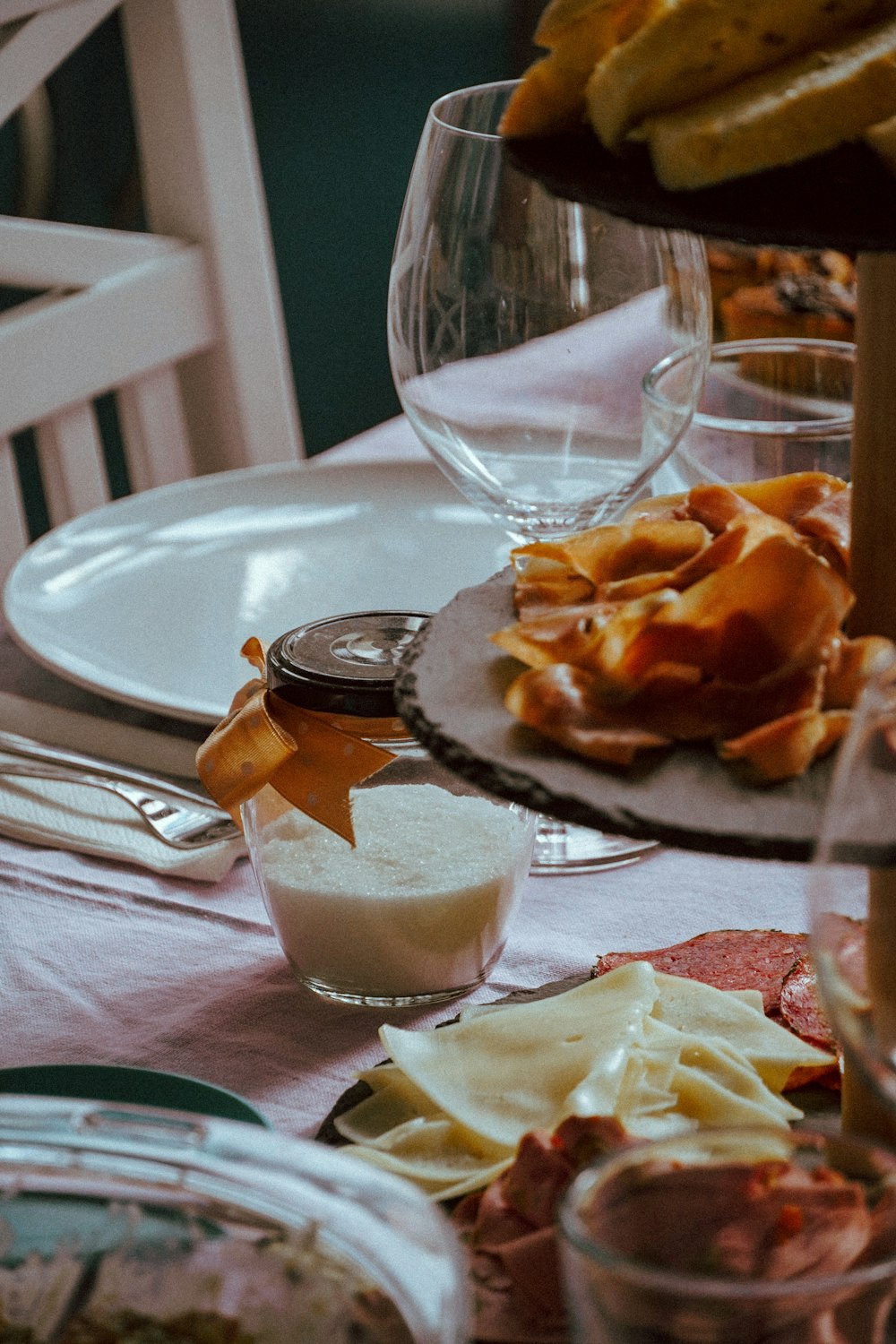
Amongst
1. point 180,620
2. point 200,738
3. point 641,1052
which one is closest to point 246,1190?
point 641,1052

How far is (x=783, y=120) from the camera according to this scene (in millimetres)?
384

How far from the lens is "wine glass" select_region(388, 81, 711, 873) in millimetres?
698

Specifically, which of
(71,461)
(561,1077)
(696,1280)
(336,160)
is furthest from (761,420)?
(336,160)

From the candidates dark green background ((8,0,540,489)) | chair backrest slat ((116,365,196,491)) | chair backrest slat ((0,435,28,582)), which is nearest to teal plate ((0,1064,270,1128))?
chair backrest slat ((0,435,28,582))

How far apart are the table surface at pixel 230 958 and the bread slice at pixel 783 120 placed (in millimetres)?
430

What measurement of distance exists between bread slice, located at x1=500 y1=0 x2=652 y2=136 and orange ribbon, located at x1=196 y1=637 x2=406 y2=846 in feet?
1.04

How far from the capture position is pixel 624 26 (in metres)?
0.44

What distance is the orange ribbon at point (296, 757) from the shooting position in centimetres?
69

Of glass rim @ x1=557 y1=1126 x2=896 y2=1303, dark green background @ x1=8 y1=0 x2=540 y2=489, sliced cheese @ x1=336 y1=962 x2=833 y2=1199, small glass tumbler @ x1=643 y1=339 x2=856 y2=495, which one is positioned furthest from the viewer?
dark green background @ x1=8 y1=0 x2=540 y2=489

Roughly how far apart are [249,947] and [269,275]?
1032mm

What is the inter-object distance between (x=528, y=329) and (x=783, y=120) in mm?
353

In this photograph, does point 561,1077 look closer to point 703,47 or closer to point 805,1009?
point 805,1009

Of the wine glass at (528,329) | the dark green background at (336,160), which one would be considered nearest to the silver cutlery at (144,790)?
the wine glass at (528,329)

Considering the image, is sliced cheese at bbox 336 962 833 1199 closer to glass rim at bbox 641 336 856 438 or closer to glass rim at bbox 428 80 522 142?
glass rim at bbox 641 336 856 438
